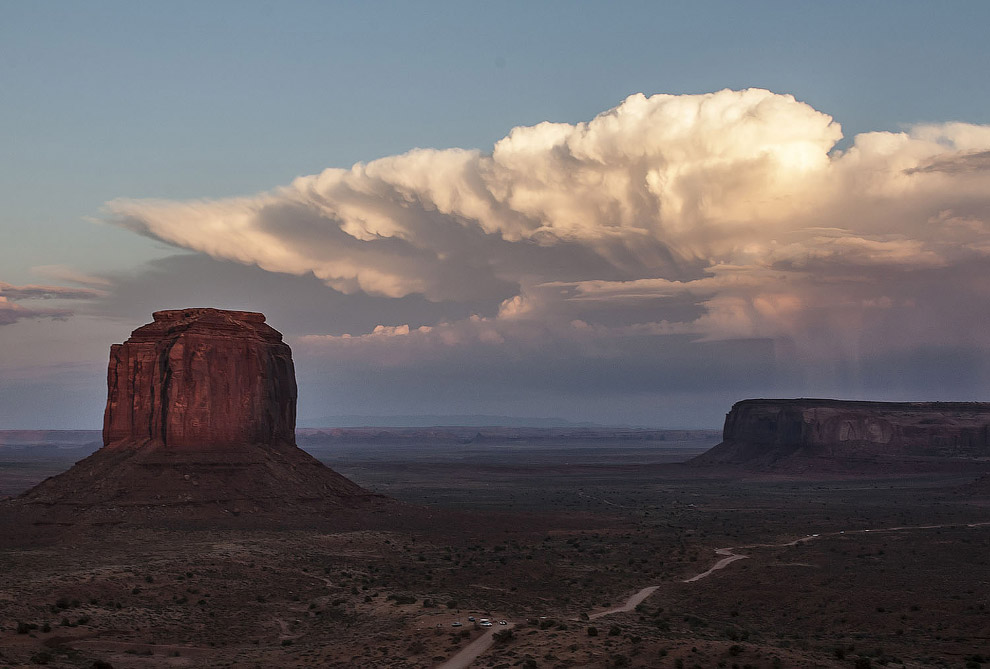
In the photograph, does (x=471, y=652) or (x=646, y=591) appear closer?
(x=471, y=652)

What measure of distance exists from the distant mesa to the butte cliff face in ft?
359

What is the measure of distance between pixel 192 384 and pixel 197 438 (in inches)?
171

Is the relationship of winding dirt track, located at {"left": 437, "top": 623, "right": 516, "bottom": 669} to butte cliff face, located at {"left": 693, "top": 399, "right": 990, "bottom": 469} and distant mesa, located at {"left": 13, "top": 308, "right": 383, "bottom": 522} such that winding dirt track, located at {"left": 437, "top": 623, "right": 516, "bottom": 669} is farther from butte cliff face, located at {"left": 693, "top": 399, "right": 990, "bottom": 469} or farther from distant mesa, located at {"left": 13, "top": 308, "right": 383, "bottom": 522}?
butte cliff face, located at {"left": 693, "top": 399, "right": 990, "bottom": 469}

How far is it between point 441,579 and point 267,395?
33.5 m

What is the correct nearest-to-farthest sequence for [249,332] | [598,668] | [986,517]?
[598,668] < [249,332] < [986,517]

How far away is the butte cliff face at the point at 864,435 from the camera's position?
160 metres

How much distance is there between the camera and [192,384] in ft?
241

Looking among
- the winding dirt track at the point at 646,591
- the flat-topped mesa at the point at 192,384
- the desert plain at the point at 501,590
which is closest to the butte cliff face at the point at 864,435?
the desert plain at the point at 501,590

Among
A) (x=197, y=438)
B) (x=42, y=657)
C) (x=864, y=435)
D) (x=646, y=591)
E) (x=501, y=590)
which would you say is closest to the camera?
(x=42, y=657)

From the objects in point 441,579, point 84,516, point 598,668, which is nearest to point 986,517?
point 441,579

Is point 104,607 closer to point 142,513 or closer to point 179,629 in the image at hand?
point 179,629

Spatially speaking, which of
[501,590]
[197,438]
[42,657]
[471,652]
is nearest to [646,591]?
[501,590]

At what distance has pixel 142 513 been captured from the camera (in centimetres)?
6450

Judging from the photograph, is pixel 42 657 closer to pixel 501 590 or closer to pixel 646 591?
pixel 501 590
